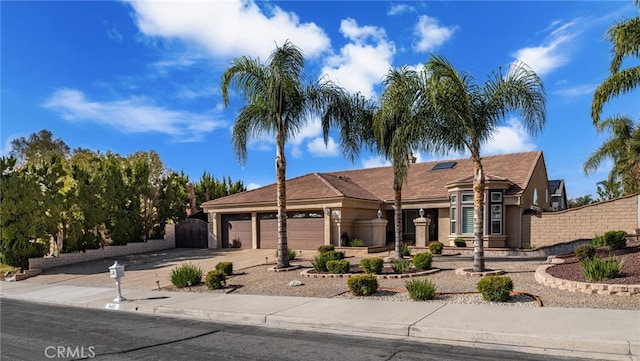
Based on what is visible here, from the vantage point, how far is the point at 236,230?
28.7 metres

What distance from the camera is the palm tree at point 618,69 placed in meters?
14.8

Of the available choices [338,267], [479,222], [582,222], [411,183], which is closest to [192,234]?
[411,183]

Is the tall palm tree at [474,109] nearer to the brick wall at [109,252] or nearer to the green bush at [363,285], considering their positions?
the green bush at [363,285]

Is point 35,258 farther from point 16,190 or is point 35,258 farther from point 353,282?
point 353,282

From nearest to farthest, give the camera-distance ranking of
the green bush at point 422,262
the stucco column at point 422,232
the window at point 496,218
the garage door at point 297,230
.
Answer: the green bush at point 422,262 → the window at point 496,218 → the stucco column at point 422,232 → the garage door at point 297,230

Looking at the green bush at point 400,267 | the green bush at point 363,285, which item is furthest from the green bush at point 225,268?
the green bush at point 363,285

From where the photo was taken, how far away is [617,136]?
26.8 m

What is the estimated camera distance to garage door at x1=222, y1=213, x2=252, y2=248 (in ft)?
92.1

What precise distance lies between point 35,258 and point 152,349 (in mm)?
19279

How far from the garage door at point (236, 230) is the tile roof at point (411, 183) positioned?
1029mm

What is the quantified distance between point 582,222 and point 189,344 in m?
20.4

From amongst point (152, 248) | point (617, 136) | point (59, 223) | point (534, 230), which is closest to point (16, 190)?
point (59, 223)

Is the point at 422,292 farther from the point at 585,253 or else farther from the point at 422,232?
the point at 422,232

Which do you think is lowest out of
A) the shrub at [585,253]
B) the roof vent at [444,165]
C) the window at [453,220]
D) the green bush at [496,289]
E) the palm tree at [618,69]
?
the green bush at [496,289]
